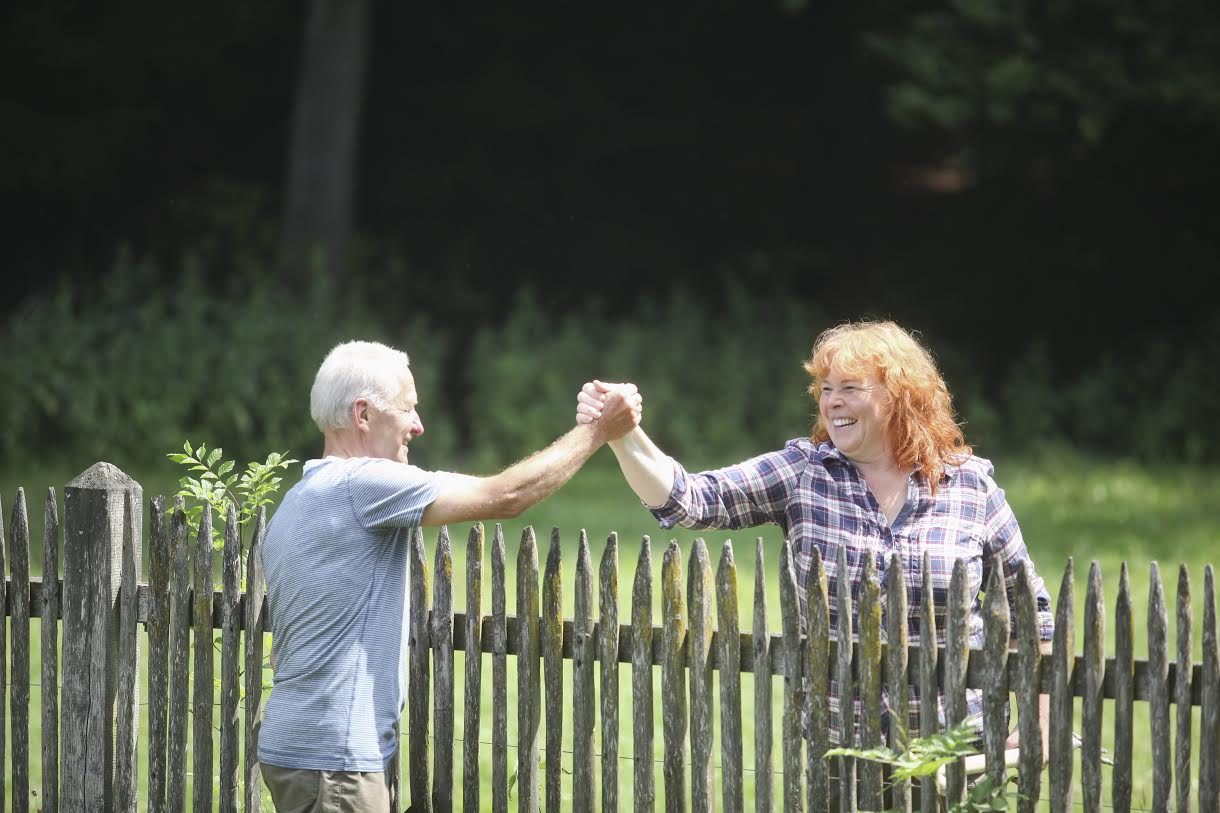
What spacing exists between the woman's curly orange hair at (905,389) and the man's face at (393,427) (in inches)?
44.8

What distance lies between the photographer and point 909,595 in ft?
12.3

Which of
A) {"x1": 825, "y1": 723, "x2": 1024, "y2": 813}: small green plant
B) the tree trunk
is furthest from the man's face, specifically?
the tree trunk

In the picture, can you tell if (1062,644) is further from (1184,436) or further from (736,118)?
(736,118)

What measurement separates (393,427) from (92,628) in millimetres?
1384

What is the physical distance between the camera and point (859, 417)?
153 inches

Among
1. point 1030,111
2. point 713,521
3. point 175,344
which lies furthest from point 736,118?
point 713,521

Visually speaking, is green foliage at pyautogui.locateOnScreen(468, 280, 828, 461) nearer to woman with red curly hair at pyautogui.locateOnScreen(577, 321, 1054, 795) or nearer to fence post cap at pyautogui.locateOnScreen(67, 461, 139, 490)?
fence post cap at pyautogui.locateOnScreen(67, 461, 139, 490)

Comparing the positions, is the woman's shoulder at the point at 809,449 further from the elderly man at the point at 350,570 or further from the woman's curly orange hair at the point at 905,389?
the elderly man at the point at 350,570

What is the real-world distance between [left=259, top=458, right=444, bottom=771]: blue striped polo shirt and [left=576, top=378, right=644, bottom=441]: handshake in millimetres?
566

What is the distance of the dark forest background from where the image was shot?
14969 millimetres

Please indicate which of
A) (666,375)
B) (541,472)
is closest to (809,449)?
(541,472)

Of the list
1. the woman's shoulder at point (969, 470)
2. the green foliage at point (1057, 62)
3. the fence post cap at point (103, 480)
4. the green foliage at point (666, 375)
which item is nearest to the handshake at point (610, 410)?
the woman's shoulder at point (969, 470)

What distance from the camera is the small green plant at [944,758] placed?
3.52m

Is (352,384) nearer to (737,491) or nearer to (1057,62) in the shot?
(737,491)
